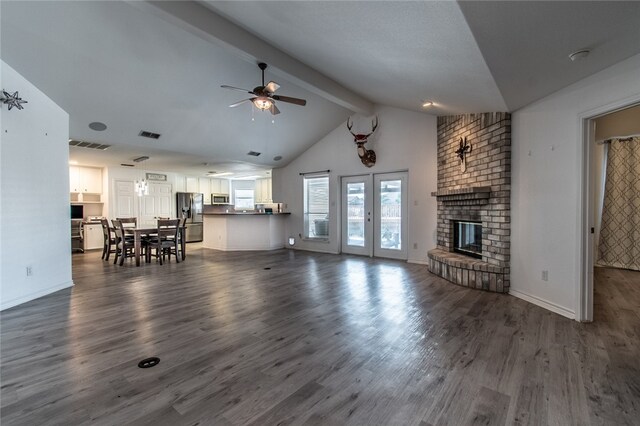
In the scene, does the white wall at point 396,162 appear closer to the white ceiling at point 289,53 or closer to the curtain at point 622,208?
the white ceiling at point 289,53

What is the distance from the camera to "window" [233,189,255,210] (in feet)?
38.9

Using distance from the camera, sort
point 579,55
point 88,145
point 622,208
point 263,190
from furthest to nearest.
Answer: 1. point 263,190
2. point 88,145
3. point 622,208
4. point 579,55

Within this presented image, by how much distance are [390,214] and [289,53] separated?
3.96 m

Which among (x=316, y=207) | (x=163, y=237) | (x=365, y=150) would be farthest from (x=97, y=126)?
(x=365, y=150)

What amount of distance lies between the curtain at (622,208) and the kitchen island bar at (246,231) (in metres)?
6.90

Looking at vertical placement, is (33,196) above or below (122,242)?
above

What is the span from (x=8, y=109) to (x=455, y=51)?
4.96m

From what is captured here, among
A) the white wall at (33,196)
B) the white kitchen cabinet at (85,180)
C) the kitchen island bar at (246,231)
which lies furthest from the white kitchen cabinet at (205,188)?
the white wall at (33,196)

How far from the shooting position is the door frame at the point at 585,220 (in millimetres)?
2977

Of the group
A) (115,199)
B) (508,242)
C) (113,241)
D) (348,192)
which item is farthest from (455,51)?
(115,199)

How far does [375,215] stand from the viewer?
6.81m

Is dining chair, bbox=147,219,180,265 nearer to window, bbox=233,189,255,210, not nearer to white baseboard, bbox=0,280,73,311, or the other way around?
white baseboard, bbox=0,280,73,311

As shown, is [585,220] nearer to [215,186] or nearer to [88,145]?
[88,145]

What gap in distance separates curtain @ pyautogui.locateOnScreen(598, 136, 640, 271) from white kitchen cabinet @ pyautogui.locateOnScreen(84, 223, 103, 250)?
1154cm
